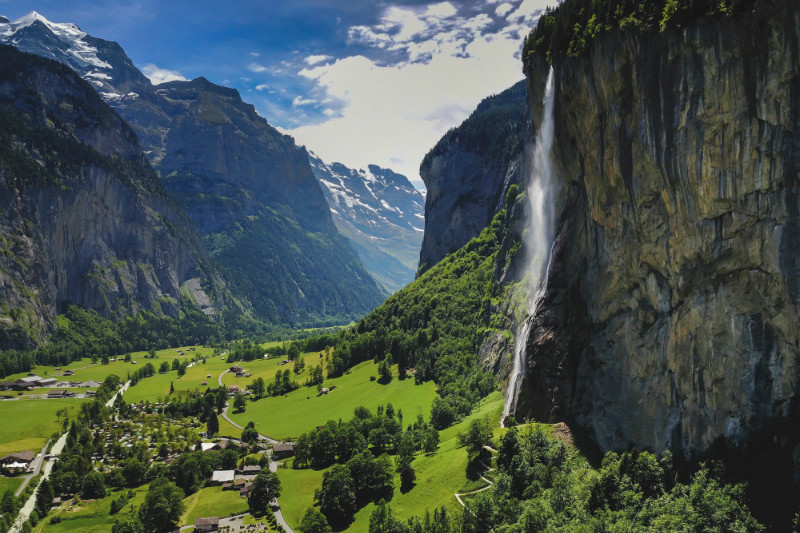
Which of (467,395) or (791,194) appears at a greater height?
(791,194)

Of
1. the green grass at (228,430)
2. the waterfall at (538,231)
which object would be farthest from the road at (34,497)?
the waterfall at (538,231)

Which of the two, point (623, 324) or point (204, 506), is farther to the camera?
point (204, 506)

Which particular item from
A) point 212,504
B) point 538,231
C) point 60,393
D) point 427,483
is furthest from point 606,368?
point 60,393

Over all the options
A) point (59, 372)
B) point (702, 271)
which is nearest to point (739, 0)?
point (702, 271)

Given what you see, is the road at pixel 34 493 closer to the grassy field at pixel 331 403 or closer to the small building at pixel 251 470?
the small building at pixel 251 470

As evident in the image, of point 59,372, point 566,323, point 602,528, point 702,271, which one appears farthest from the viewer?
point 59,372

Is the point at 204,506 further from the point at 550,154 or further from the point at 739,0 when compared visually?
the point at 739,0
